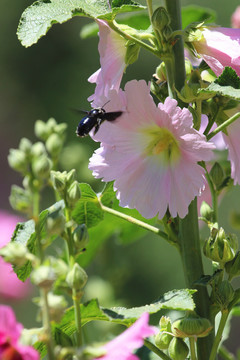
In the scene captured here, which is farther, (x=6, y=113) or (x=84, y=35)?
(x=6, y=113)

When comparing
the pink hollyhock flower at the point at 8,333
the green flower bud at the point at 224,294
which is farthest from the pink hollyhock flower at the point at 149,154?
the pink hollyhock flower at the point at 8,333

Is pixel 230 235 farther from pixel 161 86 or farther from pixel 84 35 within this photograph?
pixel 84 35

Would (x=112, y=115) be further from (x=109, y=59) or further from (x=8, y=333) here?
(x=8, y=333)

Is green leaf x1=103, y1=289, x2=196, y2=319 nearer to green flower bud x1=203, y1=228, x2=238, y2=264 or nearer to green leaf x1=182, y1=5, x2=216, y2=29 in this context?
green flower bud x1=203, y1=228, x2=238, y2=264

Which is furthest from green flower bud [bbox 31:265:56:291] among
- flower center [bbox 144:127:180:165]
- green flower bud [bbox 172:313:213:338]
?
flower center [bbox 144:127:180:165]

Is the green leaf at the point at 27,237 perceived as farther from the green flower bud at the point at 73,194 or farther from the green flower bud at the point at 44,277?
the green flower bud at the point at 44,277

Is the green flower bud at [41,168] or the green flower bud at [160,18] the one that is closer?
the green flower bud at [41,168]

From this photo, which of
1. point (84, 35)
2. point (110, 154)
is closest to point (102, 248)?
point (84, 35)
